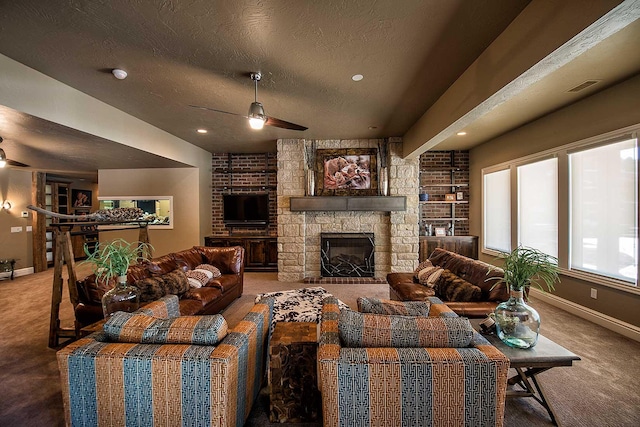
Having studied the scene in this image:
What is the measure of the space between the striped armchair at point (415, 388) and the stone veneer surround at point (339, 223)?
165 inches

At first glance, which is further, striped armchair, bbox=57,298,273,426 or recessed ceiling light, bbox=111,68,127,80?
recessed ceiling light, bbox=111,68,127,80

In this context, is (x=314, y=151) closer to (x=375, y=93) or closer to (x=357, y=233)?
(x=357, y=233)

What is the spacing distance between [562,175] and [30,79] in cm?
639

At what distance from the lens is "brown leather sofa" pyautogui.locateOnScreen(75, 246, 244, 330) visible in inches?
100.0

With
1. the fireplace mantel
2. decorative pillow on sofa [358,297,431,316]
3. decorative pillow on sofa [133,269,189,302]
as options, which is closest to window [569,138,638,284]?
the fireplace mantel

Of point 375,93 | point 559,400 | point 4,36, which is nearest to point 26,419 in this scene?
point 4,36

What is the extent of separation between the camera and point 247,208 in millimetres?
6422

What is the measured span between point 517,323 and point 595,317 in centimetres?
261

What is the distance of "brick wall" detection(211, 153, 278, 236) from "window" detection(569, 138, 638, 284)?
17.5ft

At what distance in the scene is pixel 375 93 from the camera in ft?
10.8

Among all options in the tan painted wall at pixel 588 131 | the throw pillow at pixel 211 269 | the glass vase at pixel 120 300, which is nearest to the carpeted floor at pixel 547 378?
the tan painted wall at pixel 588 131

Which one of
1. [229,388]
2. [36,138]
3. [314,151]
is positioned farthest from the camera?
[314,151]

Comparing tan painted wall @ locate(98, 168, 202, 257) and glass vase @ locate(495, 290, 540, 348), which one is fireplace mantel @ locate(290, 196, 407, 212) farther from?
glass vase @ locate(495, 290, 540, 348)

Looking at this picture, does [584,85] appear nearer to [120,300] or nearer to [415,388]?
[415,388]
